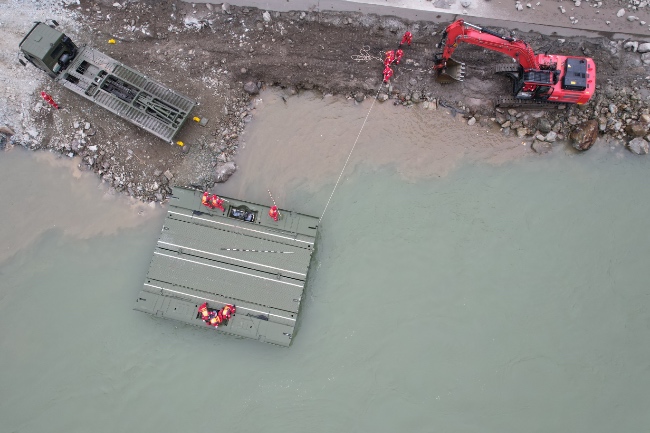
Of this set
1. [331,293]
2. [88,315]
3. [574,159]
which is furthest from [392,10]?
[88,315]

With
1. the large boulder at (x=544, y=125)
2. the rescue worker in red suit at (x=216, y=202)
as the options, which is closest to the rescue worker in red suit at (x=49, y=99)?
the rescue worker in red suit at (x=216, y=202)

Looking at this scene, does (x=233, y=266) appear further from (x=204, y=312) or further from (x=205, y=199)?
(x=205, y=199)

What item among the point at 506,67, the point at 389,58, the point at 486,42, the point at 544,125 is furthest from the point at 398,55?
the point at 544,125

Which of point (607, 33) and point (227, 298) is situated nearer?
point (227, 298)

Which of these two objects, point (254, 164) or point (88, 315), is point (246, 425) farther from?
point (254, 164)

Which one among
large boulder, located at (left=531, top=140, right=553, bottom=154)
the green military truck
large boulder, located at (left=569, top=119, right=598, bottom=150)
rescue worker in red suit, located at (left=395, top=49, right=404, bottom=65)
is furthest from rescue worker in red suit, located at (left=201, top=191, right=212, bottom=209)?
large boulder, located at (left=569, top=119, right=598, bottom=150)
